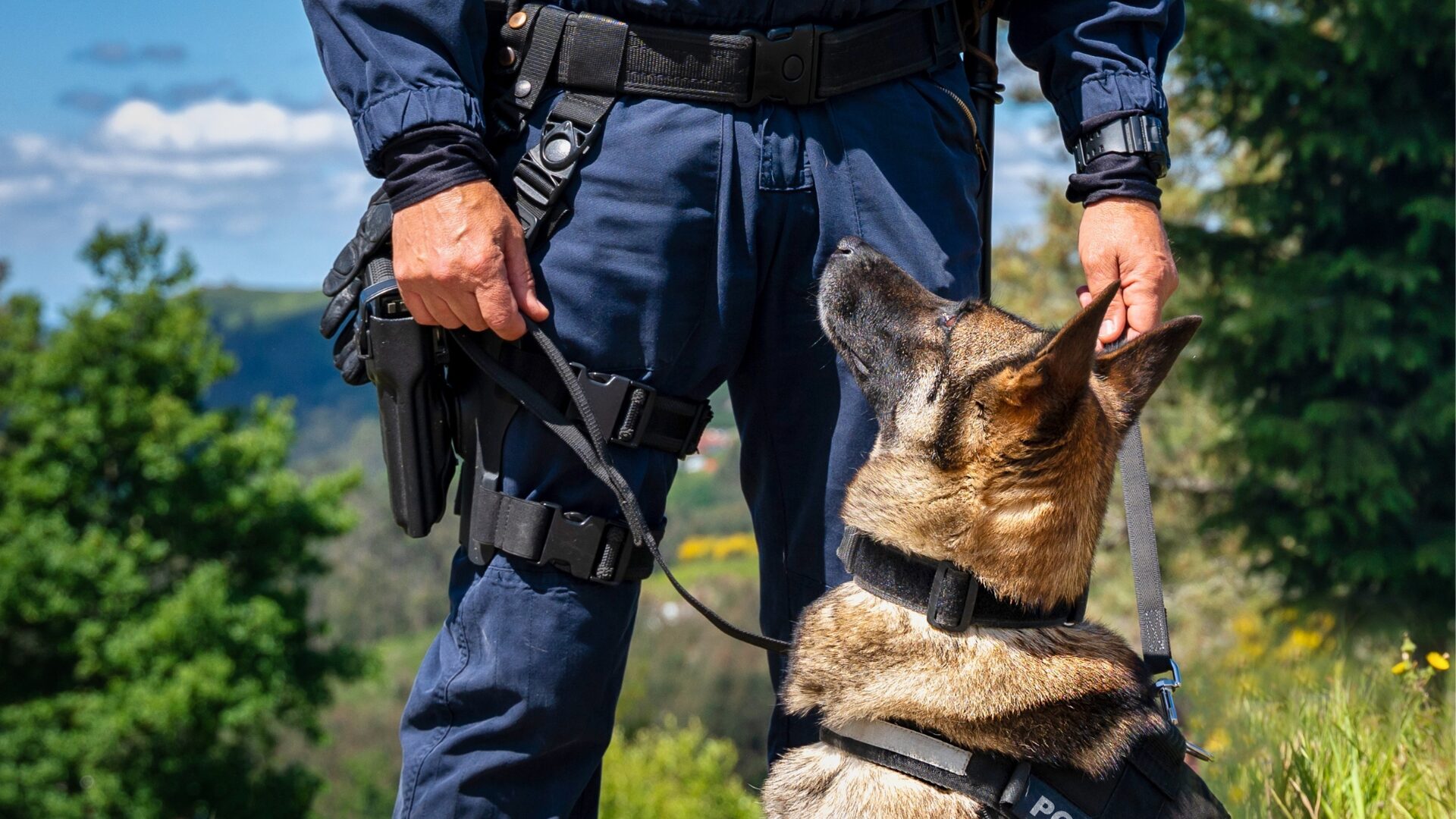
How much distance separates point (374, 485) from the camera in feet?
273

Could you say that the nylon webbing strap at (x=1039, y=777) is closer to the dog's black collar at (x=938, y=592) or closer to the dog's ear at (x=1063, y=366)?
the dog's black collar at (x=938, y=592)

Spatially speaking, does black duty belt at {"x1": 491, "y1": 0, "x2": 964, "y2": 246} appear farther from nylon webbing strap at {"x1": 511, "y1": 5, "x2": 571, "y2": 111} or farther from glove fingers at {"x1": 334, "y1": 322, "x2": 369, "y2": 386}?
glove fingers at {"x1": 334, "y1": 322, "x2": 369, "y2": 386}

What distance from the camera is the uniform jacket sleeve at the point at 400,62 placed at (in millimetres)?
1900

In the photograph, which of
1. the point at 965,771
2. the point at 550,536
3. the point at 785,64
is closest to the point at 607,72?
the point at 785,64

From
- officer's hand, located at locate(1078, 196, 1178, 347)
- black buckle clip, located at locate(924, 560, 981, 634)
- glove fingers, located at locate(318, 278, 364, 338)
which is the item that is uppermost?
officer's hand, located at locate(1078, 196, 1178, 347)

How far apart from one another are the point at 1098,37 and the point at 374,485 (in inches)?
3368

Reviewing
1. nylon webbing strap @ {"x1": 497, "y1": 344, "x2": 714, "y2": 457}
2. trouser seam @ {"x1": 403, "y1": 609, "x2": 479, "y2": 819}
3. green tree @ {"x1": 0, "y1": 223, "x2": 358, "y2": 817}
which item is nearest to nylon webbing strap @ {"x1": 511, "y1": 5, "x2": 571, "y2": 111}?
nylon webbing strap @ {"x1": 497, "y1": 344, "x2": 714, "y2": 457}

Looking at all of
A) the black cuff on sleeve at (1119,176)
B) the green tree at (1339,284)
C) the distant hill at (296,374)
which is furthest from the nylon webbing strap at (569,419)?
→ the distant hill at (296,374)

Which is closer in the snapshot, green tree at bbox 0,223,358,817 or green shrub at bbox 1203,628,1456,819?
green shrub at bbox 1203,628,1456,819

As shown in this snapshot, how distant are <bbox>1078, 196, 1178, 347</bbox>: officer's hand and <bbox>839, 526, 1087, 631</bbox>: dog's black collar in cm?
63

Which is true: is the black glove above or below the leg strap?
above

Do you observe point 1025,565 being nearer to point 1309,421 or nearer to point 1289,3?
point 1309,421

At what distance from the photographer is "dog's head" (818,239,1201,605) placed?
2.03 m

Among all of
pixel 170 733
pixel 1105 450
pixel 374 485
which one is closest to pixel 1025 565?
pixel 1105 450
